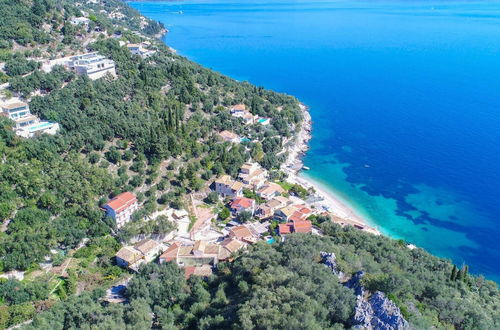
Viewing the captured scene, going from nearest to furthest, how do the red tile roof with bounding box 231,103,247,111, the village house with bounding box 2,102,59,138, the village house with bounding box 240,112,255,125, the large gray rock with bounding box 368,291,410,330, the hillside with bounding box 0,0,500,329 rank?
the large gray rock with bounding box 368,291,410,330
the hillside with bounding box 0,0,500,329
the village house with bounding box 2,102,59,138
the village house with bounding box 240,112,255,125
the red tile roof with bounding box 231,103,247,111

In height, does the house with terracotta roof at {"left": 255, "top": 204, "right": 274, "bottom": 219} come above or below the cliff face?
below

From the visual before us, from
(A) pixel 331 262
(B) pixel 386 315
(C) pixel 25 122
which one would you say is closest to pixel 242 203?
(A) pixel 331 262

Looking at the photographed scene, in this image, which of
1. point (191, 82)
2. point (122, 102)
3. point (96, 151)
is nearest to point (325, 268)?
point (96, 151)

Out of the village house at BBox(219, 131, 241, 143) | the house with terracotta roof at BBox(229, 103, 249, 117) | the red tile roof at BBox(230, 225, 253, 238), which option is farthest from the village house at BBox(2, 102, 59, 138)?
the house with terracotta roof at BBox(229, 103, 249, 117)

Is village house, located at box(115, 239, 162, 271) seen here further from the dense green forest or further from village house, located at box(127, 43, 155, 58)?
village house, located at box(127, 43, 155, 58)

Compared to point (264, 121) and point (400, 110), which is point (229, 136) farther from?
point (400, 110)

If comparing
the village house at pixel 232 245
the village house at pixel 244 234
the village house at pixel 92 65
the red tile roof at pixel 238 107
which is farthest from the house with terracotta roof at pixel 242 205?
the village house at pixel 92 65

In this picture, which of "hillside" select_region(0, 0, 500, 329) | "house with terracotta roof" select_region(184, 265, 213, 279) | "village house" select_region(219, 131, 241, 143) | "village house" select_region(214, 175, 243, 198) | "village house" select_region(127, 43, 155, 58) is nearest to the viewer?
"hillside" select_region(0, 0, 500, 329)
